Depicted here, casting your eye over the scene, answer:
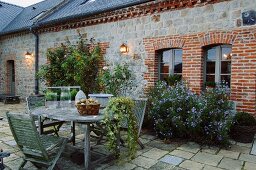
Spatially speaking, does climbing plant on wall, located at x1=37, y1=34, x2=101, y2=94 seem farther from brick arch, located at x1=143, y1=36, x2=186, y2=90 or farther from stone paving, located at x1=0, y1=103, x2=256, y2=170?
stone paving, located at x1=0, y1=103, x2=256, y2=170

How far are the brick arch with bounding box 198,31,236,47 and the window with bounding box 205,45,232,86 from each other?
38cm

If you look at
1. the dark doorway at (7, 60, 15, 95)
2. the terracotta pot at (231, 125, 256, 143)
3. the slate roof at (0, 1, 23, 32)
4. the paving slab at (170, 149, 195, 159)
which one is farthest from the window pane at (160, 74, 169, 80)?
the slate roof at (0, 1, 23, 32)

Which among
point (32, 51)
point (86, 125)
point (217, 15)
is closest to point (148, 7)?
point (217, 15)

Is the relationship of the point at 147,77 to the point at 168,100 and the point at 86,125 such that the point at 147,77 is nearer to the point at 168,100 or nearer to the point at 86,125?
the point at 168,100

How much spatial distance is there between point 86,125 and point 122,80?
398 centimetres

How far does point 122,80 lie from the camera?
7457 millimetres

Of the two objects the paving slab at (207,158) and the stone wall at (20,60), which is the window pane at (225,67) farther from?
the stone wall at (20,60)

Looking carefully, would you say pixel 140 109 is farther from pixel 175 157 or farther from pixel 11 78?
→ pixel 11 78

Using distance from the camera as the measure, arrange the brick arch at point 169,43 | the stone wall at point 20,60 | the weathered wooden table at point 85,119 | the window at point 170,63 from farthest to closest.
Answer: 1. the stone wall at point 20,60
2. the window at point 170,63
3. the brick arch at point 169,43
4. the weathered wooden table at point 85,119

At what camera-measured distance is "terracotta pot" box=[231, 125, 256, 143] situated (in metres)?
4.92

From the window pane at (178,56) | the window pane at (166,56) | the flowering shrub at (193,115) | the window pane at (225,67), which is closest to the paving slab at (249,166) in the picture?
the flowering shrub at (193,115)

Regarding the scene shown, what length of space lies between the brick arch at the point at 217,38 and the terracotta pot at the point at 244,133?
6.72 feet

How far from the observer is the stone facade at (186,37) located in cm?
543

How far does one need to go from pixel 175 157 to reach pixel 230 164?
0.90 metres
